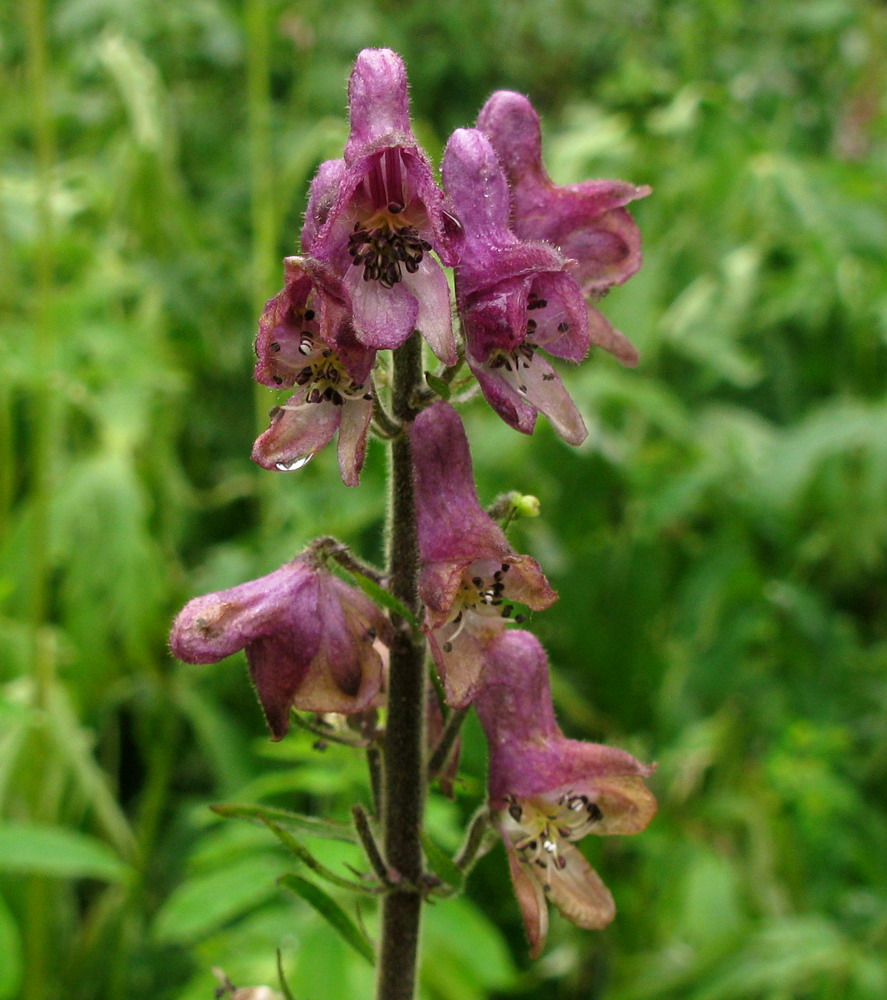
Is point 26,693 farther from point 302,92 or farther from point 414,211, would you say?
point 302,92

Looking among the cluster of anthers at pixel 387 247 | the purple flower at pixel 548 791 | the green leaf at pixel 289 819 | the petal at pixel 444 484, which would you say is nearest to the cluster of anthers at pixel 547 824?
the purple flower at pixel 548 791

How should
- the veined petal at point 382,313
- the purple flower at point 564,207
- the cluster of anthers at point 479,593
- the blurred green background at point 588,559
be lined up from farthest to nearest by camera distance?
the blurred green background at point 588,559 → the purple flower at point 564,207 → the cluster of anthers at point 479,593 → the veined petal at point 382,313

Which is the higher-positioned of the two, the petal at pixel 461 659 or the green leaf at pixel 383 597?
the green leaf at pixel 383 597

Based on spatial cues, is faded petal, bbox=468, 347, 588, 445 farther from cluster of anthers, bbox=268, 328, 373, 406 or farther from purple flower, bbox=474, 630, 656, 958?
purple flower, bbox=474, 630, 656, 958

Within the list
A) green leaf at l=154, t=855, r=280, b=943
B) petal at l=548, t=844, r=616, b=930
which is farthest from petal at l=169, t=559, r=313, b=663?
green leaf at l=154, t=855, r=280, b=943

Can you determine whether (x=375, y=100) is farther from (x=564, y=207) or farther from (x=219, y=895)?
(x=219, y=895)

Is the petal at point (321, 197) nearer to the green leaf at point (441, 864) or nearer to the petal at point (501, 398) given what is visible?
the petal at point (501, 398)
